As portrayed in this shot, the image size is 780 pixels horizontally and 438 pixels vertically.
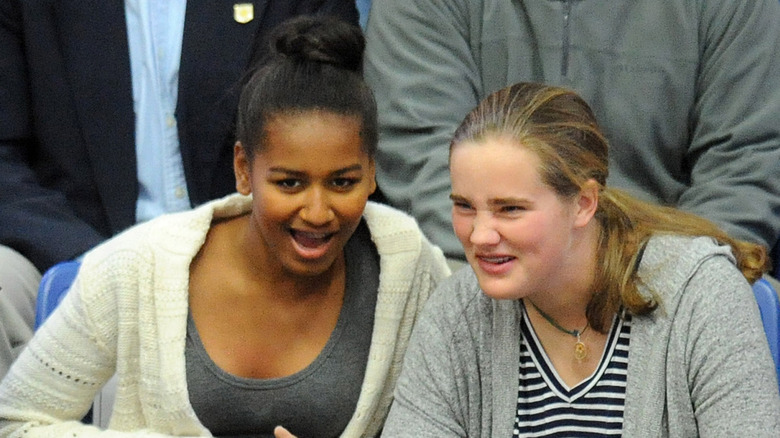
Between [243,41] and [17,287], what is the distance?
657 millimetres

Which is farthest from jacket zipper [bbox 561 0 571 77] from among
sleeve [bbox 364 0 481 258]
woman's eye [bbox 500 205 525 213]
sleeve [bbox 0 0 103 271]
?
sleeve [bbox 0 0 103 271]

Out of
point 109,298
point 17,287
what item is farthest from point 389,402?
point 17,287

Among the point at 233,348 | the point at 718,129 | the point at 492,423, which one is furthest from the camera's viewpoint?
the point at 718,129

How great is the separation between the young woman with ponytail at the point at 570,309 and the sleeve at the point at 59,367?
0.46 meters

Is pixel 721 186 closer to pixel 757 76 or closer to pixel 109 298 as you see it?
pixel 757 76

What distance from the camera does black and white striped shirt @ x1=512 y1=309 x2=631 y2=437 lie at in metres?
1.53

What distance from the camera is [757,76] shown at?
2.17 metres

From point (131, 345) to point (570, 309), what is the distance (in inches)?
26.1

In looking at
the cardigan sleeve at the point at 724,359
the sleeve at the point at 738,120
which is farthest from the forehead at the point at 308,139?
the sleeve at the point at 738,120

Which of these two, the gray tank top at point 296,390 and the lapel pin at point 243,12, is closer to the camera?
the gray tank top at point 296,390

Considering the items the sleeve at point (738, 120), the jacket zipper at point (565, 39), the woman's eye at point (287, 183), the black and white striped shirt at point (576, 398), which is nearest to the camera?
the black and white striped shirt at point (576, 398)

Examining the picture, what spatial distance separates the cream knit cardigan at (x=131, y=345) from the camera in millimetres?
Result: 1672

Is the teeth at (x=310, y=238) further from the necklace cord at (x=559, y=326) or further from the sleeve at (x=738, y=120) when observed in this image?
the sleeve at (x=738, y=120)

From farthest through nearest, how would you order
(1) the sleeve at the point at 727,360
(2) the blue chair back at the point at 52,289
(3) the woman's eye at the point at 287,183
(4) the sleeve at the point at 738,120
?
(4) the sleeve at the point at 738,120 → (2) the blue chair back at the point at 52,289 → (3) the woman's eye at the point at 287,183 → (1) the sleeve at the point at 727,360
